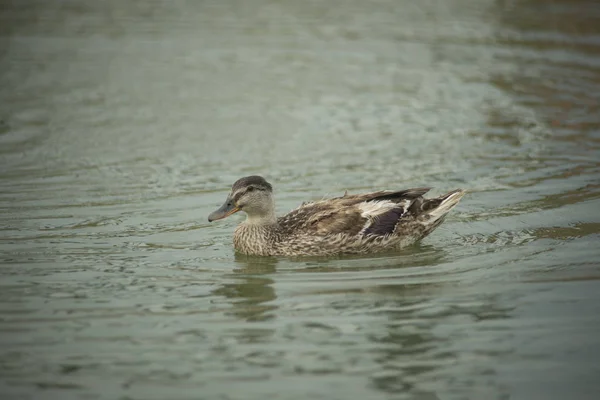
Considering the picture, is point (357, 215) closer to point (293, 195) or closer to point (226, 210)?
point (226, 210)

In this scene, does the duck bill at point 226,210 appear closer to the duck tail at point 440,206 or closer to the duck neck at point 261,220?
the duck neck at point 261,220

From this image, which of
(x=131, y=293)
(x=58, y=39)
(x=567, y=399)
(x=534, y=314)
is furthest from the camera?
(x=58, y=39)

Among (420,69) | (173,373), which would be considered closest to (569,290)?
(173,373)

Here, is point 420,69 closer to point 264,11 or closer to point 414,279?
point 264,11

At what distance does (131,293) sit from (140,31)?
15997 millimetres

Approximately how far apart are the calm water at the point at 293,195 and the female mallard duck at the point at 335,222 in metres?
0.24

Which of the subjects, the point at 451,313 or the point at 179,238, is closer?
the point at 451,313

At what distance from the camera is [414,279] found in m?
9.66

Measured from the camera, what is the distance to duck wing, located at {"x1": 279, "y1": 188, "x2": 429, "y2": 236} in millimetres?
10758

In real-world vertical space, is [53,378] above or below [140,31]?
below

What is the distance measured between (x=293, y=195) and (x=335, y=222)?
7.74ft

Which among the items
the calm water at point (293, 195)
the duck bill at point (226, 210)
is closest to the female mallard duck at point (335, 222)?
the duck bill at point (226, 210)

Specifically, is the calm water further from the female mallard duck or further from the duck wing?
the duck wing

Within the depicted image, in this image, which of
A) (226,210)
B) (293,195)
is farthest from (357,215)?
(293,195)
